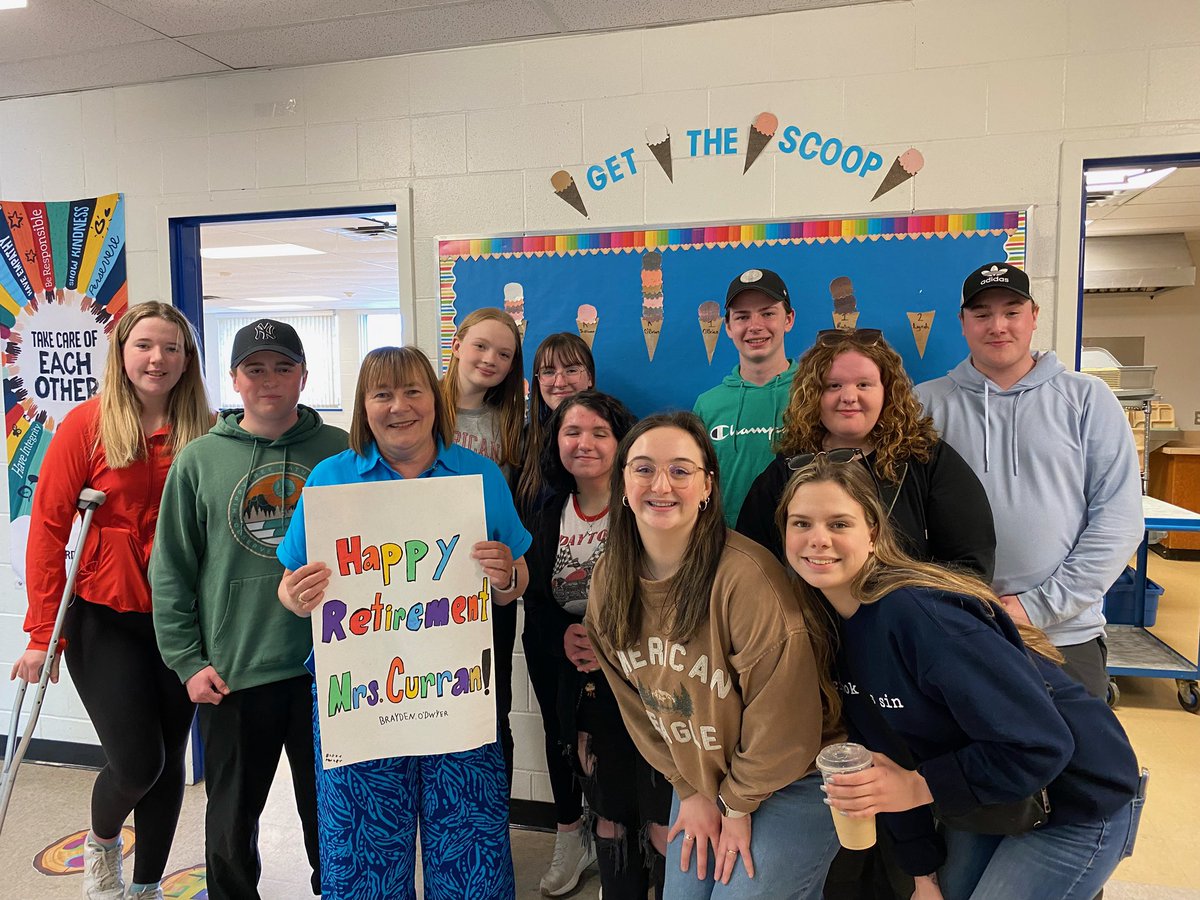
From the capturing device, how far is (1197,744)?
3688mm

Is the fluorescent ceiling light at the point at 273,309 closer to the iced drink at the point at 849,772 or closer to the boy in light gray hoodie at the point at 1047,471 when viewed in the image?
the boy in light gray hoodie at the point at 1047,471

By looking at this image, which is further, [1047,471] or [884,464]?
[1047,471]

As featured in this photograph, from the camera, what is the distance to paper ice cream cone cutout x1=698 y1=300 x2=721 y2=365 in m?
2.71

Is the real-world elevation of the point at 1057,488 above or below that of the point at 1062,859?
above

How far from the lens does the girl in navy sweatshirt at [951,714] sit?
141 cm

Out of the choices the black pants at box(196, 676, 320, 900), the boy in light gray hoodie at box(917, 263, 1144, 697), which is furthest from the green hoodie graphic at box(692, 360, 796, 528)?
the black pants at box(196, 676, 320, 900)

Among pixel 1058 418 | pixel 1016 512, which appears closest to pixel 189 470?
pixel 1016 512

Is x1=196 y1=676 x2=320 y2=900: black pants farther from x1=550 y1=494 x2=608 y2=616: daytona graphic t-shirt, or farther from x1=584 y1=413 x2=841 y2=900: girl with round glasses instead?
x1=584 y1=413 x2=841 y2=900: girl with round glasses

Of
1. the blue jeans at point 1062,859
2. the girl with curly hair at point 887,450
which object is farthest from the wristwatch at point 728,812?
the girl with curly hair at point 887,450

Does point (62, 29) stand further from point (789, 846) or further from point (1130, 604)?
point (1130, 604)

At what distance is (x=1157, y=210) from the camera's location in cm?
717

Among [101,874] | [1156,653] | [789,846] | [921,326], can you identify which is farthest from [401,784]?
[1156,653]

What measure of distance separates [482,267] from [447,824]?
6.05 ft

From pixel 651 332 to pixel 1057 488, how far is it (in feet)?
4.36
